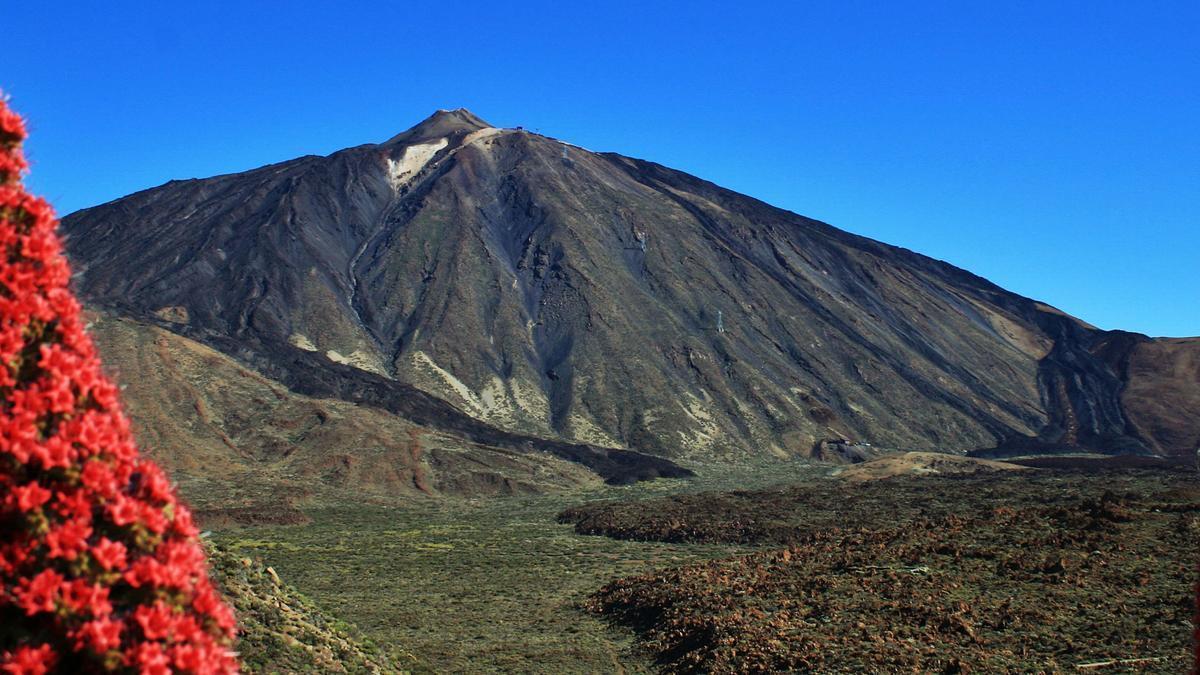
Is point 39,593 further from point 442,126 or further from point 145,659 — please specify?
point 442,126

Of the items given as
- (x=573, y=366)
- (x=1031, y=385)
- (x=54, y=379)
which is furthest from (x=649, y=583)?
(x=1031, y=385)

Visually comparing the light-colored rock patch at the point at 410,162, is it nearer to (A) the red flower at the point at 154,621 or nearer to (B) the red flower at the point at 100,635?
(A) the red flower at the point at 154,621

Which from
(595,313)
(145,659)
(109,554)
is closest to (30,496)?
(109,554)

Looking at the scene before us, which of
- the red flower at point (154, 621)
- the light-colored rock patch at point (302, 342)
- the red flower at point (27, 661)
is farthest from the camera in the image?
the light-colored rock patch at point (302, 342)

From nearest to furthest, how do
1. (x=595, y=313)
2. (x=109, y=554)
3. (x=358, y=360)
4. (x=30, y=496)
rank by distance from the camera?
(x=30, y=496) < (x=109, y=554) < (x=358, y=360) < (x=595, y=313)

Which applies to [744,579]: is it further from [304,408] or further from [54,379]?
[304,408]

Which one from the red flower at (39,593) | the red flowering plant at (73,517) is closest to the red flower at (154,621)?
the red flowering plant at (73,517)
